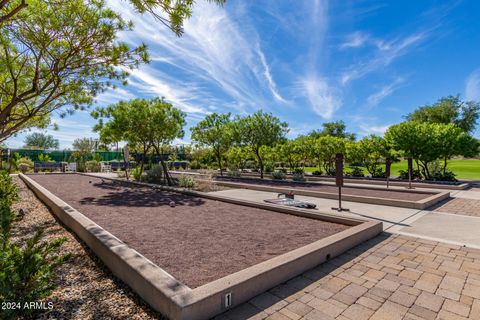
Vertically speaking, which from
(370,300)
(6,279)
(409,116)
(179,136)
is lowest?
(370,300)

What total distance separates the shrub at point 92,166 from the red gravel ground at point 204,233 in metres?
21.0

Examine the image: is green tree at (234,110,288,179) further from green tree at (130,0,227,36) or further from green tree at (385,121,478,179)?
green tree at (130,0,227,36)

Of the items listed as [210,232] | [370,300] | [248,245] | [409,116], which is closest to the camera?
[370,300]

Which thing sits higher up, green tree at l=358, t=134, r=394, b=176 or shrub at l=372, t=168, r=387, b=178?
green tree at l=358, t=134, r=394, b=176

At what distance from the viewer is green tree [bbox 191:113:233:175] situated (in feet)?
65.4

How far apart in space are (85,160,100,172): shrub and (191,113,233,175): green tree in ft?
43.7

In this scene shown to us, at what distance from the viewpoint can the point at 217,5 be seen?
11.6ft

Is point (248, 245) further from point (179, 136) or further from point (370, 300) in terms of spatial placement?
point (179, 136)

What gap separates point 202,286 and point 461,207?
33.1 feet

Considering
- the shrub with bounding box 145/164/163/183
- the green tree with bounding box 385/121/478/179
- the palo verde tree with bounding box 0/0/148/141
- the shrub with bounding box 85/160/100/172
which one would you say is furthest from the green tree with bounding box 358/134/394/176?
the shrub with bounding box 85/160/100/172

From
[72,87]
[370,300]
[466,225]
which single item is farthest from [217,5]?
[466,225]

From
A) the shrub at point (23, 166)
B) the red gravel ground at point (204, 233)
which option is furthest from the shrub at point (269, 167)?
the shrub at point (23, 166)

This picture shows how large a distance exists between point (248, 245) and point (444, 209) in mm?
7876

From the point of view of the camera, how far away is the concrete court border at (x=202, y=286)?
2549 mm
